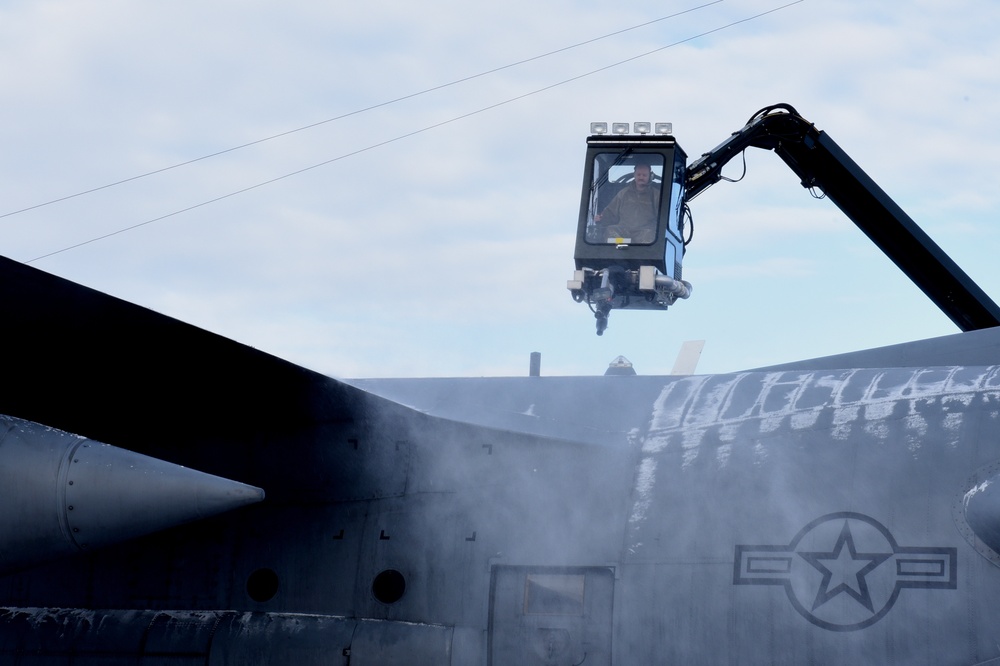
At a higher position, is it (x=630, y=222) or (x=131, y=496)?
(x=630, y=222)

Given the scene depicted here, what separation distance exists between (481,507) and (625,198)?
11.8 meters

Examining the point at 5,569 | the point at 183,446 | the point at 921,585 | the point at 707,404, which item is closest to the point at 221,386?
the point at 183,446

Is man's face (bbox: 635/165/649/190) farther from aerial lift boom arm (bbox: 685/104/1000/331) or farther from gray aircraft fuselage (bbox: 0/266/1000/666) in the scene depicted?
gray aircraft fuselage (bbox: 0/266/1000/666)

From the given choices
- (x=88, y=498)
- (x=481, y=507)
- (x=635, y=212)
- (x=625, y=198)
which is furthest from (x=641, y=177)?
(x=88, y=498)

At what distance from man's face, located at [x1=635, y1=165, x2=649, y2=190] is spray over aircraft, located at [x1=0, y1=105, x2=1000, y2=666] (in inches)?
398

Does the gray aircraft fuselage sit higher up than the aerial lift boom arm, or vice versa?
the aerial lift boom arm

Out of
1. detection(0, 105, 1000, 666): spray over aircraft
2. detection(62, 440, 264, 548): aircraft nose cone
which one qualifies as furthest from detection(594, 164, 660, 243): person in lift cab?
detection(62, 440, 264, 548): aircraft nose cone

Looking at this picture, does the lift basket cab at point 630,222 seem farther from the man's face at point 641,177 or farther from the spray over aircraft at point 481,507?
the spray over aircraft at point 481,507

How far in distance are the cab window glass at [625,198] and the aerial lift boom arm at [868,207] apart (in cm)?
172

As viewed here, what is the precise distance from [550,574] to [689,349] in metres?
3.83

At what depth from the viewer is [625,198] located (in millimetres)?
21266

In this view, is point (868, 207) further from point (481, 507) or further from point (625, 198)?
point (481, 507)

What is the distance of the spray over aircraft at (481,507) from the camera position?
29.1 ft

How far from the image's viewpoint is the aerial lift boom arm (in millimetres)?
20922
